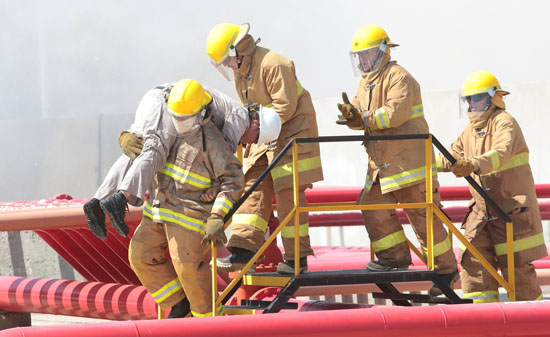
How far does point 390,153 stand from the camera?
16.6 feet

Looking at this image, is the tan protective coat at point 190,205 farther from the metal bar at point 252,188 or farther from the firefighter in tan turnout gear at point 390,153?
the firefighter in tan turnout gear at point 390,153

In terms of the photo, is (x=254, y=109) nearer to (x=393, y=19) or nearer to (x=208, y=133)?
(x=208, y=133)

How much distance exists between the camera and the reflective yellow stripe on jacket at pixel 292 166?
5051 mm

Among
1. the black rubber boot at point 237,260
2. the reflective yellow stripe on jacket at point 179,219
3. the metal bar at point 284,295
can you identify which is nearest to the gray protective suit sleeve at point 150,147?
the reflective yellow stripe on jacket at point 179,219

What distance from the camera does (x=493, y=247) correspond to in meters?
5.37

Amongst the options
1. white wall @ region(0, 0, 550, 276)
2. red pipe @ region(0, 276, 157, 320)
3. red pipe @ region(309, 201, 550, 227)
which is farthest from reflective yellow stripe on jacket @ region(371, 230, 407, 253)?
white wall @ region(0, 0, 550, 276)

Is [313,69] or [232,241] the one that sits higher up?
[313,69]

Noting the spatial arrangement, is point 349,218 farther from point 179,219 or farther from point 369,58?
point 179,219

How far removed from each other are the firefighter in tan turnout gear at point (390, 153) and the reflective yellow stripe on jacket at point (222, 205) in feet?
2.86

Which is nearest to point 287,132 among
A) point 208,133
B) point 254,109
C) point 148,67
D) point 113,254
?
point 254,109

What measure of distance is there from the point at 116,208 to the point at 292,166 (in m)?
1.09

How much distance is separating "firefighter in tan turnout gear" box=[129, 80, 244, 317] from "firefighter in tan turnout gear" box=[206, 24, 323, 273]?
0.40 m

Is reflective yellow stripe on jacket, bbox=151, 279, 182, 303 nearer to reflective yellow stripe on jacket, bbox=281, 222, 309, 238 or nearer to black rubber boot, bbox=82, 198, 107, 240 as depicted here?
black rubber boot, bbox=82, 198, 107, 240

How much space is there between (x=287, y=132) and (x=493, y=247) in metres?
1.41
